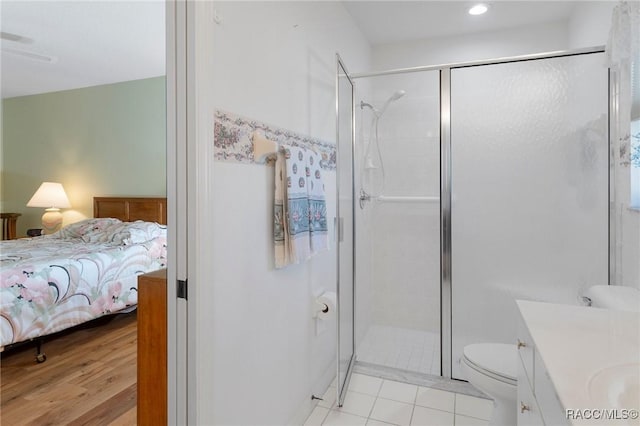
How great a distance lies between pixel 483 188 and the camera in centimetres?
229

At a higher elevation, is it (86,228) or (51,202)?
(51,202)

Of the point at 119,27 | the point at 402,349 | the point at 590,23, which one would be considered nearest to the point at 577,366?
the point at 402,349

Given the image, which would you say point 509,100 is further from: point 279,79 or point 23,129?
point 23,129

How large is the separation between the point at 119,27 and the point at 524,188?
308cm

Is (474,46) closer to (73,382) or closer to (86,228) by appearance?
(86,228)

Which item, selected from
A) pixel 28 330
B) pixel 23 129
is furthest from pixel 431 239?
pixel 23 129

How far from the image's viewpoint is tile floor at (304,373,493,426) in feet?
5.98

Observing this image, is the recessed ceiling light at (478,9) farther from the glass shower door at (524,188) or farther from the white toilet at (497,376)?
the white toilet at (497,376)

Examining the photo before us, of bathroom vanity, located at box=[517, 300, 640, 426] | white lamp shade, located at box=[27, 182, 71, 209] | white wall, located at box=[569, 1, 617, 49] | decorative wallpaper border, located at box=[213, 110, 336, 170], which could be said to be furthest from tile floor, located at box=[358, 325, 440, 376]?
white lamp shade, located at box=[27, 182, 71, 209]

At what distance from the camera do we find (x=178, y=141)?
1091mm

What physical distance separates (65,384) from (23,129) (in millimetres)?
1770

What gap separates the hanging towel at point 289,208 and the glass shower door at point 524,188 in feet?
4.03

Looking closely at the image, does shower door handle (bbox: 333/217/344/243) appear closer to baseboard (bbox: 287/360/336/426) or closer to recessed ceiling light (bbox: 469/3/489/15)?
baseboard (bbox: 287/360/336/426)

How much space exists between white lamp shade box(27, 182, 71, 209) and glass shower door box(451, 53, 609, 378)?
295cm
